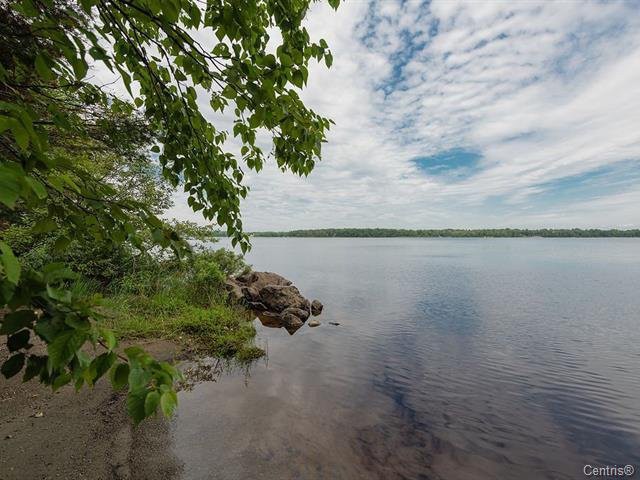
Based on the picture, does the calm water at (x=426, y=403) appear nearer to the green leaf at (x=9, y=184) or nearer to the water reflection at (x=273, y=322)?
the water reflection at (x=273, y=322)

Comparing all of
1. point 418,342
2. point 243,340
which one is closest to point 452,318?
point 418,342

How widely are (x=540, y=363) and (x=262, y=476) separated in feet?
36.8

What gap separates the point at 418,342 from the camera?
549 inches

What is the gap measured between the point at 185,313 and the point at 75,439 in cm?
716

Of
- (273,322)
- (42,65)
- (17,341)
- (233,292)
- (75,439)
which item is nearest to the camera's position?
(17,341)

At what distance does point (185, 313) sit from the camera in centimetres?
1207

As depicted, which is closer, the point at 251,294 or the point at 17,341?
the point at 17,341

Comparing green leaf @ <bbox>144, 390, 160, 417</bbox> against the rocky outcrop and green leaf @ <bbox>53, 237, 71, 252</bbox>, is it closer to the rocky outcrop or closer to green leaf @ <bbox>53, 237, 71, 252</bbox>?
green leaf @ <bbox>53, 237, 71, 252</bbox>

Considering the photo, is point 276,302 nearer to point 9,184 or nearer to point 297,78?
point 297,78

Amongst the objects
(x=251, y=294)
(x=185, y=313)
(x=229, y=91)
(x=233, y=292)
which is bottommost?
(x=251, y=294)

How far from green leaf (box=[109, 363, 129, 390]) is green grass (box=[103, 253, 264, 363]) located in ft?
28.8

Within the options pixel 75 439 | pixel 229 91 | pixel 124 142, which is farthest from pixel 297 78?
pixel 75 439

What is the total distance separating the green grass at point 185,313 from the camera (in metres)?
10.1

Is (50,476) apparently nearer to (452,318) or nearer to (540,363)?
(540,363)
